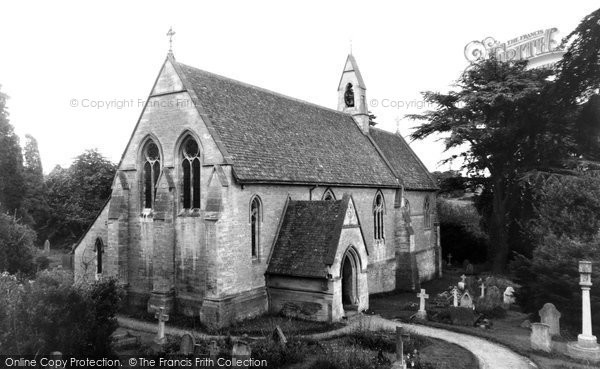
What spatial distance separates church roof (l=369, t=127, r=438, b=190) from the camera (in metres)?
32.7

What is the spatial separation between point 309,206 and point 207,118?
6.48 m

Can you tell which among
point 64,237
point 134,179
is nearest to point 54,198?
point 64,237

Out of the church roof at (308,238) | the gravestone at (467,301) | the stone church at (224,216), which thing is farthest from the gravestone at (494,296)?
the church roof at (308,238)

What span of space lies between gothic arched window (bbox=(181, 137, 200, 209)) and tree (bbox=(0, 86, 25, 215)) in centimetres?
2510

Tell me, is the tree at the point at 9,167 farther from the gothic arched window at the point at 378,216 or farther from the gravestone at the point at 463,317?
the gravestone at the point at 463,317

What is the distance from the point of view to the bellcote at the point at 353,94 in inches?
1323

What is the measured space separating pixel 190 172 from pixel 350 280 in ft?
32.1

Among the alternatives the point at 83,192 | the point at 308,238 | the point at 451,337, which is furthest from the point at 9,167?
the point at 451,337

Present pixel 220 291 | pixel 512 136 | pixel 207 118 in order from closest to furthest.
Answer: pixel 220 291, pixel 207 118, pixel 512 136

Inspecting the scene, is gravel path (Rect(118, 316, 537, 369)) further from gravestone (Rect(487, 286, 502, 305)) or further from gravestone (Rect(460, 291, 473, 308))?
gravestone (Rect(487, 286, 502, 305))

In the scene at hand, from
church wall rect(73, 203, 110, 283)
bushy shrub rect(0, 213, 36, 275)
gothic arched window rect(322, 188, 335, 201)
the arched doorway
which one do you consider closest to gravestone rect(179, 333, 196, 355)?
the arched doorway

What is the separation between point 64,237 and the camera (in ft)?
147

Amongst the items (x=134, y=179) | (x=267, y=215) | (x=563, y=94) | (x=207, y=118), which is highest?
(x=563, y=94)

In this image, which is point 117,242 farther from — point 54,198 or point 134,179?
point 54,198
